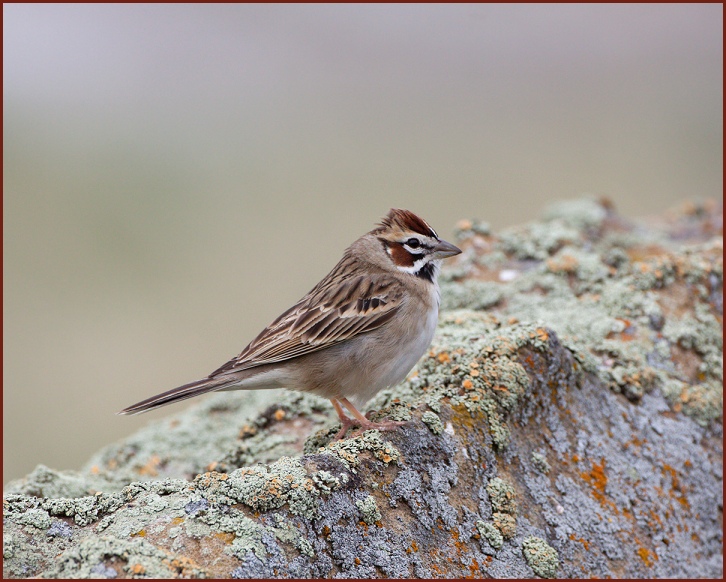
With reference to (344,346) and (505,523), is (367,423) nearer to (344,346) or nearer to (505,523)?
(344,346)

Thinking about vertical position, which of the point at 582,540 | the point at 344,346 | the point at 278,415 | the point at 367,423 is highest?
the point at 344,346

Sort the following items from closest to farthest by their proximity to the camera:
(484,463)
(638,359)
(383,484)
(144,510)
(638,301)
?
(144,510) < (383,484) < (484,463) < (638,359) < (638,301)

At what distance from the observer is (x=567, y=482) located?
186 inches

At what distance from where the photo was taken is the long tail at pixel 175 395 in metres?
4.91

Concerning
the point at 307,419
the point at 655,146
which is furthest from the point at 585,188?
the point at 307,419

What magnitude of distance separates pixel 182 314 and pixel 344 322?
9.43 m

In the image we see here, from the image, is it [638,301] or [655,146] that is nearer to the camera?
[638,301]

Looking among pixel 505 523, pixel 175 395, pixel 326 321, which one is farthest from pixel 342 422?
pixel 505 523

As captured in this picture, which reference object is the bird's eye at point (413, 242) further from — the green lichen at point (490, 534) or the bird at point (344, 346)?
the green lichen at point (490, 534)

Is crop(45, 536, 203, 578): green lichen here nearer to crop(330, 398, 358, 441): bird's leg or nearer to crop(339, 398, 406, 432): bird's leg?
crop(339, 398, 406, 432): bird's leg

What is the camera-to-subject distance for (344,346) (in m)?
5.32

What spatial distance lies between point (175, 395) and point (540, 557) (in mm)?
2312

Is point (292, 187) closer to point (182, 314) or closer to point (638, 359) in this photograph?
point (182, 314)

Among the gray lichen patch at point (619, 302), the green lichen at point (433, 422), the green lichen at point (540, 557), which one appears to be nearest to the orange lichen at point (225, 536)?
the green lichen at point (433, 422)
